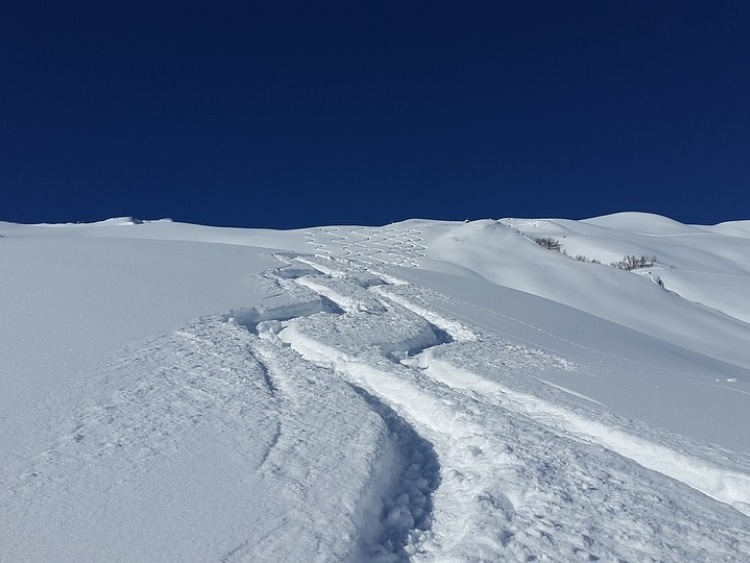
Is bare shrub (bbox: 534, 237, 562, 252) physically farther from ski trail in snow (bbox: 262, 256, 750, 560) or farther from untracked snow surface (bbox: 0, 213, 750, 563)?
ski trail in snow (bbox: 262, 256, 750, 560)

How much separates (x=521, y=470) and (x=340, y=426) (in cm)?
123

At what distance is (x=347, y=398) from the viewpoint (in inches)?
190

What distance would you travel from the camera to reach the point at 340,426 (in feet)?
14.0

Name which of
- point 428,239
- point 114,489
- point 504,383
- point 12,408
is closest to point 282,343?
point 504,383

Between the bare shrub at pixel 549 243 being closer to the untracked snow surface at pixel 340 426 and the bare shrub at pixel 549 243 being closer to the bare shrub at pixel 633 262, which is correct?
the bare shrub at pixel 633 262

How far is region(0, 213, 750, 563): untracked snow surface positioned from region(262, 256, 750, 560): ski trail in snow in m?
0.02

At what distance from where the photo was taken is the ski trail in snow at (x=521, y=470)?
313 cm

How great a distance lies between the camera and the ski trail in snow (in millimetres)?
3135

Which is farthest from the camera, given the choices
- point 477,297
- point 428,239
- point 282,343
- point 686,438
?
point 428,239

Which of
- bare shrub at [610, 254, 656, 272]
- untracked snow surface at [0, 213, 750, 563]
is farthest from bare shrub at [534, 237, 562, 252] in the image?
untracked snow surface at [0, 213, 750, 563]

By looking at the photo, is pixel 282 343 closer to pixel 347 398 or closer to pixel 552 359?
pixel 347 398

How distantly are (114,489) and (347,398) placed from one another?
200 centimetres

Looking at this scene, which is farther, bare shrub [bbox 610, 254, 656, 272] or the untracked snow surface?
bare shrub [bbox 610, 254, 656, 272]

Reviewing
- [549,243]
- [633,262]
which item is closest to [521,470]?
[633,262]
